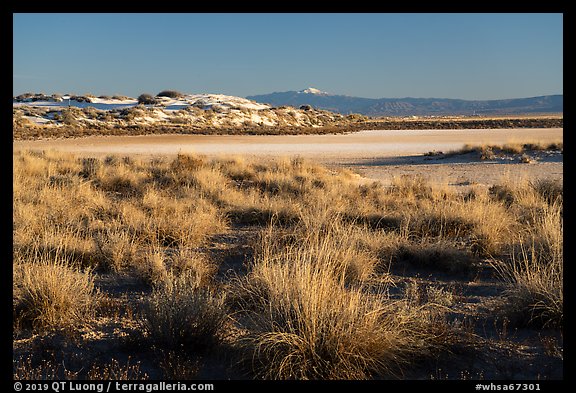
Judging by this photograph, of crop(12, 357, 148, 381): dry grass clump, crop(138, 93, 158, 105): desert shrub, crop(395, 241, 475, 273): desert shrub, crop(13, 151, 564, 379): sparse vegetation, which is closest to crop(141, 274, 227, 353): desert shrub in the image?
crop(13, 151, 564, 379): sparse vegetation

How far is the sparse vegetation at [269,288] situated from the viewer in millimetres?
3809

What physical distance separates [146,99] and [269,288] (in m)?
94.1

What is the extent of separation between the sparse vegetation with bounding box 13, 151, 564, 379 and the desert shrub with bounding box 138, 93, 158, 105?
271 ft

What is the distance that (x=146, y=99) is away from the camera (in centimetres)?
9238

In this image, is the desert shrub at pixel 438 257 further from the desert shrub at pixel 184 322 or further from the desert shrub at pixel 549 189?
the desert shrub at pixel 549 189

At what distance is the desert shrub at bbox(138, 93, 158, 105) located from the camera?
89.0 metres

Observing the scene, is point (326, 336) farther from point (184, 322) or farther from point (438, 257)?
point (438, 257)

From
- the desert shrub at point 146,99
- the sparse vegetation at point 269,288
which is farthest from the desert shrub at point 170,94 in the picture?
the sparse vegetation at point 269,288

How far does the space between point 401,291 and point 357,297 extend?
1960 mm

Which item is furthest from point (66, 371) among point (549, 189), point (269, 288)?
point (549, 189)

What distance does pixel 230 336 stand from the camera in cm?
438

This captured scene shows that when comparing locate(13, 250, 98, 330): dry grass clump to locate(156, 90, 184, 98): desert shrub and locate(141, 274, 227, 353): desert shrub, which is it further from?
locate(156, 90, 184, 98): desert shrub

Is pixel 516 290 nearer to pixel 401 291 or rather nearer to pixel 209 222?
pixel 401 291

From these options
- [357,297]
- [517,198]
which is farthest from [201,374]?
[517,198]
